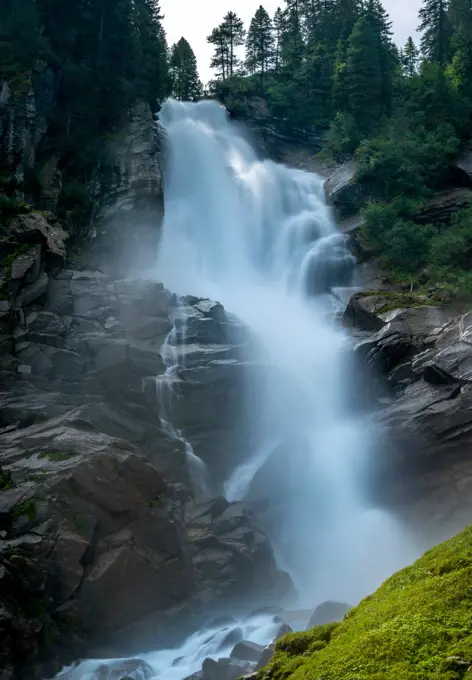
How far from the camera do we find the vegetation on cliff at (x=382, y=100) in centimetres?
3369

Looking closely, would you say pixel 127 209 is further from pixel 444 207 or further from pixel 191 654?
pixel 191 654

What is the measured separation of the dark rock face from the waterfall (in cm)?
216

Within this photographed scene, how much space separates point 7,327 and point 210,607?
38.4 feet

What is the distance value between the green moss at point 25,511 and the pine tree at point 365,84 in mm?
37964

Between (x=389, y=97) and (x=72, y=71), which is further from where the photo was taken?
(x=389, y=97)

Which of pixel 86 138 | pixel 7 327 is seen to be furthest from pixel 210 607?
pixel 86 138

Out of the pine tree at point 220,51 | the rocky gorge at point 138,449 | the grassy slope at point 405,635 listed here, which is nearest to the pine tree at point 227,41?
the pine tree at point 220,51

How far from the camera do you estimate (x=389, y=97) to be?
4588 cm

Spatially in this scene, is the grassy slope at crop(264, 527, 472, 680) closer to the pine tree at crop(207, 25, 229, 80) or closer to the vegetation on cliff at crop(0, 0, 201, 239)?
the vegetation on cliff at crop(0, 0, 201, 239)

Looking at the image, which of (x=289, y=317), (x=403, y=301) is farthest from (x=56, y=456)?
(x=289, y=317)

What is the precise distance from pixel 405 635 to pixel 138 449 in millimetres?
14191

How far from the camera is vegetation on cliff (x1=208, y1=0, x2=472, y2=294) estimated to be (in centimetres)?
3369

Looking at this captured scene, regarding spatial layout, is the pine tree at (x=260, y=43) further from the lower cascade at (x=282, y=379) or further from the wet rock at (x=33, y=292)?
the wet rock at (x=33, y=292)

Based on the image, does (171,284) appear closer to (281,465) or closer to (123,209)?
(123,209)
